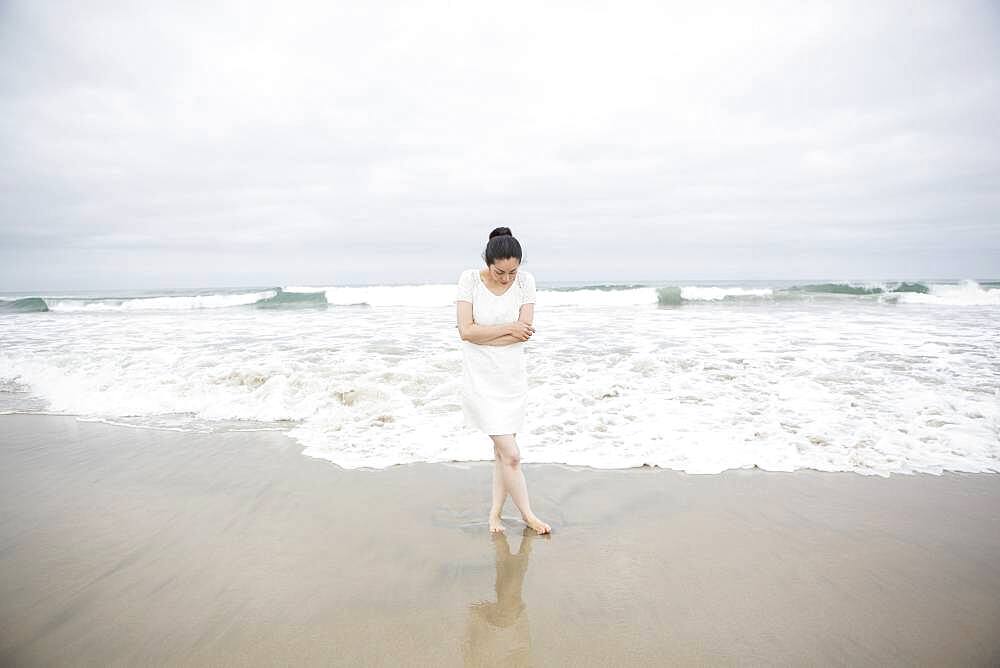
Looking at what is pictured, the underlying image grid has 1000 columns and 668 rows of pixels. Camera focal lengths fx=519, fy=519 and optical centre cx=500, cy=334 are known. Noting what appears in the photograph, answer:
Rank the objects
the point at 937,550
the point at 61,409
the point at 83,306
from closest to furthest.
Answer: the point at 937,550 → the point at 61,409 → the point at 83,306

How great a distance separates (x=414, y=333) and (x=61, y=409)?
23.3 feet

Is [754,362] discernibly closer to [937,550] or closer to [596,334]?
[596,334]

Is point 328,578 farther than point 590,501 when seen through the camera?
No

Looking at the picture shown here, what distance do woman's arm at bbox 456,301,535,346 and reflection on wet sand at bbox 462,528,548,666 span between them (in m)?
1.32

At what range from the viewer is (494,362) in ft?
10.9

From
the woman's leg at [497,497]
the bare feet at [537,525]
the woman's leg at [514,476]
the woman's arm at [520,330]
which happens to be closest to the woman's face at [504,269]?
the woman's arm at [520,330]

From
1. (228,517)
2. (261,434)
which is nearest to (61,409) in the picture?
(261,434)

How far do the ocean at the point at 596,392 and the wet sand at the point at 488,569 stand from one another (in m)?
0.55

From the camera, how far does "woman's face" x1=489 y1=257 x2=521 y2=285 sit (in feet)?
10.3

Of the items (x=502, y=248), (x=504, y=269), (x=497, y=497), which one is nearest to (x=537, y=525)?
(x=497, y=497)

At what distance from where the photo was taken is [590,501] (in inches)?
153

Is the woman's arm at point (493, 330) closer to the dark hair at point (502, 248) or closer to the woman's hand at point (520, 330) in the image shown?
the woman's hand at point (520, 330)

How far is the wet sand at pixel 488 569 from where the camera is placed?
2350 mm

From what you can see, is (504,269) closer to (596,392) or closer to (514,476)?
(514,476)
